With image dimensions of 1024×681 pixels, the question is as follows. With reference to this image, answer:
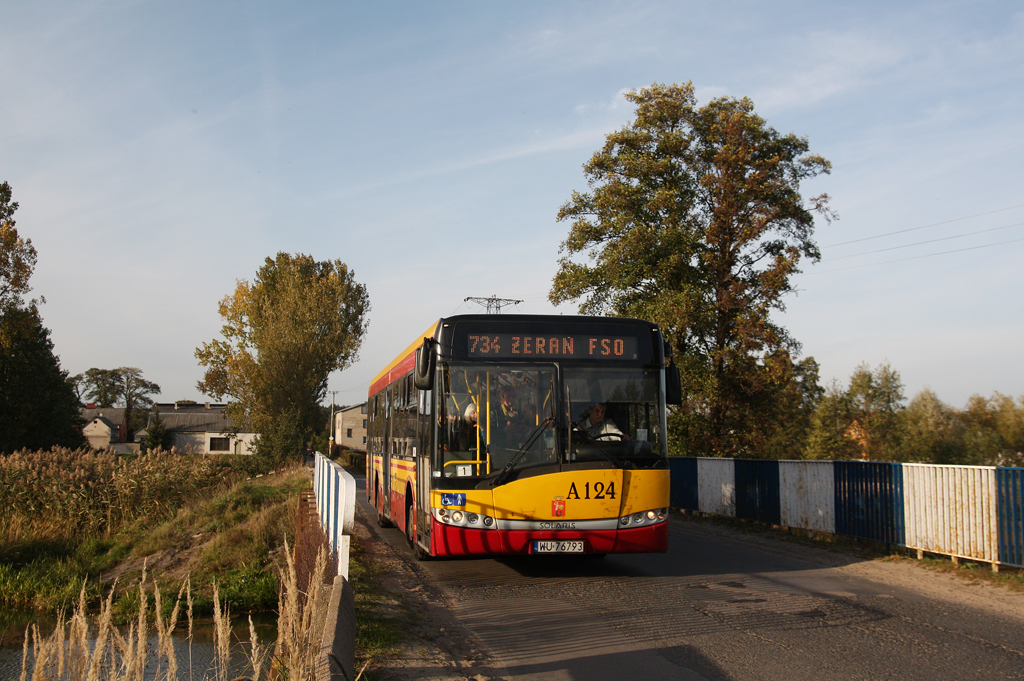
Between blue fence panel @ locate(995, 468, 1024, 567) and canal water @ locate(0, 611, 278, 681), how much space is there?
8.88 meters

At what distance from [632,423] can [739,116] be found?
66.0 feet

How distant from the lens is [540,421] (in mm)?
8953

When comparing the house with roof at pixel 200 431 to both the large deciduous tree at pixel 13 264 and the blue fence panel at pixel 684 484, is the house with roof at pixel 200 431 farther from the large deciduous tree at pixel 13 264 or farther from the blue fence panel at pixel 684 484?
the blue fence panel at pixel 684 484

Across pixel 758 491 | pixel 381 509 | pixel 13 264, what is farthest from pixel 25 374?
pixel 758 491

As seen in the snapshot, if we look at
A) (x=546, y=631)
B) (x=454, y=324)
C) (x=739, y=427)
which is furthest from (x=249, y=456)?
(x=546, y=631)

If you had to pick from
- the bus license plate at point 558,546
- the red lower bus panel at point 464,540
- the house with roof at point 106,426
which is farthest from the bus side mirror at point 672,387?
the house with roof at point 106,426

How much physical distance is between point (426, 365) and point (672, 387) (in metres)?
2.92

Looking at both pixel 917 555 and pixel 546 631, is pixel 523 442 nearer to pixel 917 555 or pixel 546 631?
pixel 546 631

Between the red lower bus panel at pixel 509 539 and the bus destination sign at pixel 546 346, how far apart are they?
198 cm

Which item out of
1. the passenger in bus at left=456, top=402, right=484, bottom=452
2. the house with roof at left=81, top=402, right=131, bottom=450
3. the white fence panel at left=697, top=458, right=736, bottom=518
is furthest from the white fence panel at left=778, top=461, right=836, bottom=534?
the house with roof at left=81, top=402, right=131, bottom=450

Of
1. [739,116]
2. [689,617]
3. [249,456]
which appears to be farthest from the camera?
[249,456]

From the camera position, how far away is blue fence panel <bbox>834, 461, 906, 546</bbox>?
476 inches

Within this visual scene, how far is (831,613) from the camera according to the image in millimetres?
7668

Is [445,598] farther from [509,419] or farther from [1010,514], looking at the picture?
[1010,514]
